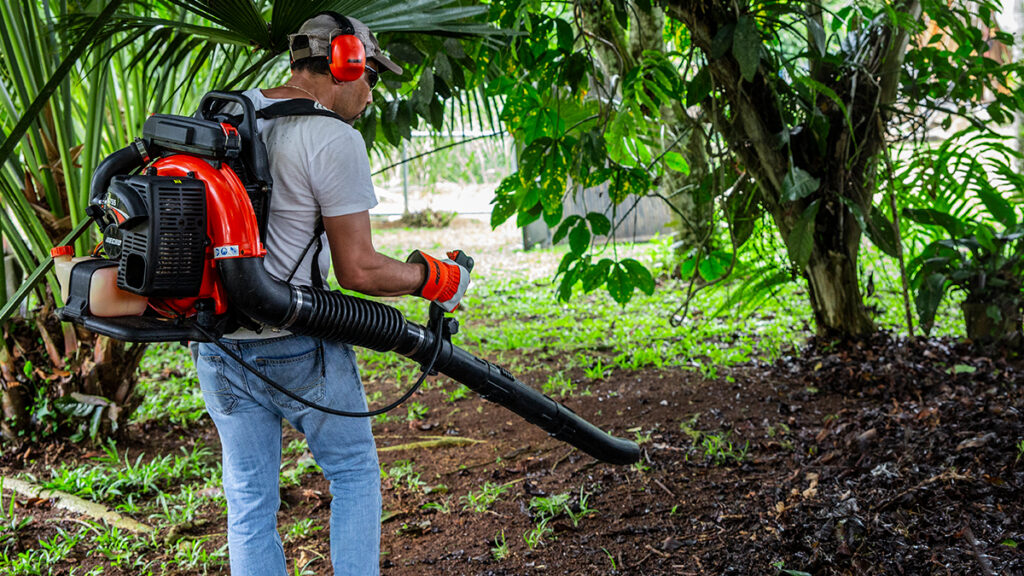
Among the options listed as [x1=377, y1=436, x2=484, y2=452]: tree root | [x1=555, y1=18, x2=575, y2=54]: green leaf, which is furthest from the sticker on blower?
[x1=377, y1=436, x2=484, y2=452]: tree root

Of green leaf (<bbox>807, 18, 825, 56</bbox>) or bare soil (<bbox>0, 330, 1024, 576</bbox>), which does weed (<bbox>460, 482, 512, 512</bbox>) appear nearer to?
bare soil (<bbox>0, 330, 1024, 576</bbox>)

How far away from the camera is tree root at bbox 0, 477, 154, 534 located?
2.61 meters

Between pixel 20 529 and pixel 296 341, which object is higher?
pixel 296 341

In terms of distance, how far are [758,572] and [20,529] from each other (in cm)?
241

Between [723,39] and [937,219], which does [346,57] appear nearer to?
A: [723,39]

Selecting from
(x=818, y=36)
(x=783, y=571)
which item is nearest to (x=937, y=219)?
(x=818, y=36)

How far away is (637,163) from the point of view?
345cm

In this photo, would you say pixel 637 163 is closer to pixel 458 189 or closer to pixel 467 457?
pixel 467 457

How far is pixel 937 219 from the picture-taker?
3.53 metres

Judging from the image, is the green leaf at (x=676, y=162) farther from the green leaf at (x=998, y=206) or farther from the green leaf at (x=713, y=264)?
the green leaf at (x=998, y=206)

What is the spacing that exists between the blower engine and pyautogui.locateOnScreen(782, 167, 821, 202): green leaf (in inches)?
85.2

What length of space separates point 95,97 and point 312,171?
1694 mm

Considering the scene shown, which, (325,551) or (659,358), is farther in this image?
(659,358)

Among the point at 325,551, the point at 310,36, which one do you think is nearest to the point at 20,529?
the point at 325,551
